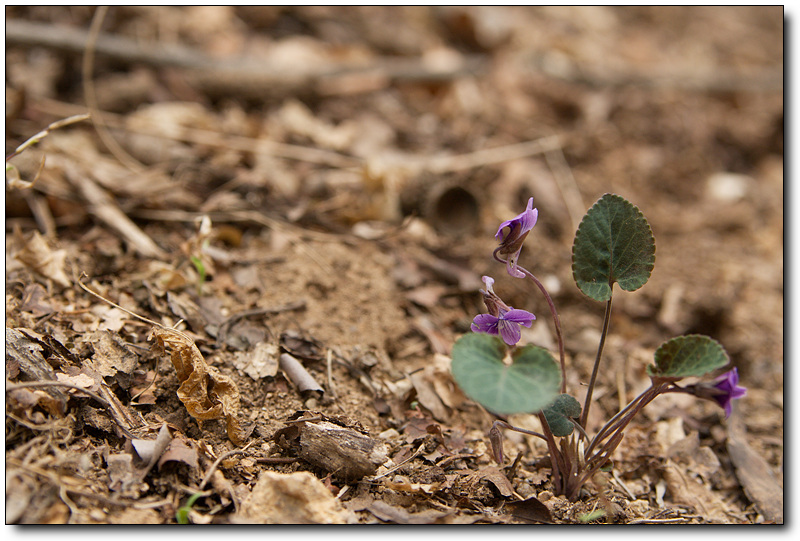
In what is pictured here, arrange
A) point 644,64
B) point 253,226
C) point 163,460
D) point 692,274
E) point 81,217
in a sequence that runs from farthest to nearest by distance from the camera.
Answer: point 644,64
point 692,274
point 253,226
point 81,217
point 163,460

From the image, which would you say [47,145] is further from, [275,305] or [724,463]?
[724,463]

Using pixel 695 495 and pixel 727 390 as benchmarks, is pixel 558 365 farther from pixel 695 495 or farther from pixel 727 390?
pixel 695 495

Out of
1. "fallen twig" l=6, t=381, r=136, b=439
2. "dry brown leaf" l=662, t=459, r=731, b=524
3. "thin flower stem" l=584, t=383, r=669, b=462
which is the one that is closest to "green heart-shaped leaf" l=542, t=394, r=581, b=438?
"thin flower stem" l=584, t=383, r=669, b=462

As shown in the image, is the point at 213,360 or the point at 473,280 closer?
the point at 213,360

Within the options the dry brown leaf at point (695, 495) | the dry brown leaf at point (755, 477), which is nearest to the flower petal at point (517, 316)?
the dry brown leaf at point (695, 495)

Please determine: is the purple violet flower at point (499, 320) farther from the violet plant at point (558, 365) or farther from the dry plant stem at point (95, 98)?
the dry plant stem at point (95, 98)

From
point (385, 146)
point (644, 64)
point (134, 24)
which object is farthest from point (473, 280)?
point (644, 64)

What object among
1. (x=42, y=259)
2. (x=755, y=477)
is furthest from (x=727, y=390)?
(x=42, y=259)
